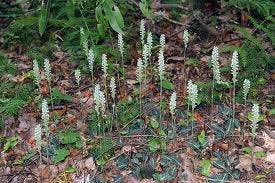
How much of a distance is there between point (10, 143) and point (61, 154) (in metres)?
0.51

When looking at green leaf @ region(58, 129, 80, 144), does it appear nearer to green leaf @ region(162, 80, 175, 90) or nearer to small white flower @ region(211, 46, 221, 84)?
green leaf @ region(162, 80, 175, 90)

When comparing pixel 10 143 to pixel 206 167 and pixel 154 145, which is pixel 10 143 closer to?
pixel 154 145

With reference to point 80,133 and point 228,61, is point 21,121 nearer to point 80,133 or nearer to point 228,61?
point 80,133

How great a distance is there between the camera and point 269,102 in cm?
412

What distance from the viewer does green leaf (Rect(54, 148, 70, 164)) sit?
3793 millimetres

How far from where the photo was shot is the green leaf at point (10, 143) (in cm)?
398

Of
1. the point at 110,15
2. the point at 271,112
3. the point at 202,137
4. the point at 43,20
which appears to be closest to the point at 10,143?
the point at 43,20

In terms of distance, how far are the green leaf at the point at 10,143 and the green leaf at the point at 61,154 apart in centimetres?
41

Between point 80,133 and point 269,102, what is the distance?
5.44 feet

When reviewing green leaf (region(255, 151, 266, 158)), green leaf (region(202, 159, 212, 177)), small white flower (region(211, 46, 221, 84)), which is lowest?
green leaf (region(202, 159, 212, 177))

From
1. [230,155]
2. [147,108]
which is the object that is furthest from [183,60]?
[230,155]

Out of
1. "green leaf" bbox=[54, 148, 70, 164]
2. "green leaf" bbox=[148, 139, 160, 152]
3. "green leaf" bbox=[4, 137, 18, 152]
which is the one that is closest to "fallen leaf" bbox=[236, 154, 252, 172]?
"green leaf" bbox=[148, 139, 160, 152]

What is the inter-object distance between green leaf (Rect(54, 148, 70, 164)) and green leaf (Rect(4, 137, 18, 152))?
0.41 meters

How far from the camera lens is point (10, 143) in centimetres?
401
